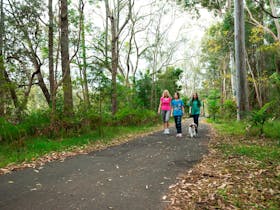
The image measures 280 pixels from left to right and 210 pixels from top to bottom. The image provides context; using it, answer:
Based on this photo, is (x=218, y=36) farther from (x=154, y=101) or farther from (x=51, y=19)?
(x=51, y=19)

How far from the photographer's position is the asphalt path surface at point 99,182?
334cm

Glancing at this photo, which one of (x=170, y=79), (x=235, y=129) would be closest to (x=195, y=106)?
(x=235, y=129)

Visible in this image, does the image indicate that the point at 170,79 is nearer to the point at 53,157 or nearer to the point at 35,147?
the point at 35,147

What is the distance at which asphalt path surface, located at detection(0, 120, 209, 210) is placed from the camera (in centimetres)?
334

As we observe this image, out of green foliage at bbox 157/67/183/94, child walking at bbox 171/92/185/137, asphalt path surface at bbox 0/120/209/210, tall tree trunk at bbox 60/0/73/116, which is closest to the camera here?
asphalt path surface at bbox 0/120/209/210

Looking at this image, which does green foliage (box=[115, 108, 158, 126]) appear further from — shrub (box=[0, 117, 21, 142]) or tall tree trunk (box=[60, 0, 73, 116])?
shrub (box=[0, 117, 21, 142])

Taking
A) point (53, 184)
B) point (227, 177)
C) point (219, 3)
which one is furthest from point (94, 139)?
point (219, 3)

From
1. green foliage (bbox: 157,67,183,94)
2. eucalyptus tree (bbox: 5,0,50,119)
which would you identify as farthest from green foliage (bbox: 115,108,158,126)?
green foliage (bbox: 157,67,183,94)

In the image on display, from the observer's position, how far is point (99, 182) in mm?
4191

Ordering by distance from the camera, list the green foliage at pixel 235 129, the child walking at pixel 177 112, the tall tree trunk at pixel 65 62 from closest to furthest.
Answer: the tall tree trunk at pixel 65 62 → the child walking at pixel 177 112 → the green foliage at pixel 235 129

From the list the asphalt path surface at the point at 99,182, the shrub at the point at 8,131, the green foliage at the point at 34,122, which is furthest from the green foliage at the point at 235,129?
the shrub at the point at 8,131

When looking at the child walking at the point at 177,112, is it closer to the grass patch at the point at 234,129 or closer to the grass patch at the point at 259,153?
the grass patch at the point at 234,129

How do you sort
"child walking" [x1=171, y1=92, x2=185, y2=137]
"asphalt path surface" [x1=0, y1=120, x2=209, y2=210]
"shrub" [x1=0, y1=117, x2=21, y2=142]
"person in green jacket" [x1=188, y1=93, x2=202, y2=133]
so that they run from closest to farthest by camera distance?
"asphalt path surface" [x1=0, y1=120, x2=209, y2=210]
"shrub" [x1=0, y1=117, x2=21, y2=142]
"child walking" [x1=171, y1=92, x2=185, y2=137]
"person in green jacket" [x1=188, y1=93, x2=202, y2=133]

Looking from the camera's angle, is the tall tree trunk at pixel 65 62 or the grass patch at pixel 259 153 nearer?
the grass patch at pixel 259 153
